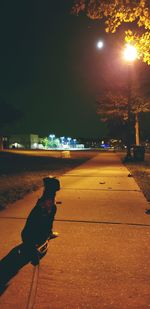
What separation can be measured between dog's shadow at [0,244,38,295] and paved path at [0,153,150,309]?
0.30ft

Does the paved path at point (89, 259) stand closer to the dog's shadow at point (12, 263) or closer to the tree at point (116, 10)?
the dog's shadow at point (12, 263)

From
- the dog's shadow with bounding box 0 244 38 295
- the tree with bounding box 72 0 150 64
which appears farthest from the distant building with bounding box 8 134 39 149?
the dog's shadow with bounding box 0 244 38 295

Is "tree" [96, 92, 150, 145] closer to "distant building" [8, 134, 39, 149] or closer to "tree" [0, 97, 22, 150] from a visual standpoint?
"tree" [0, 97, 22, 150]

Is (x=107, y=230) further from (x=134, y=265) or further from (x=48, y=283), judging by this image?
(x=48, y=283)

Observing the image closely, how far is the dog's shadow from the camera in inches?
168

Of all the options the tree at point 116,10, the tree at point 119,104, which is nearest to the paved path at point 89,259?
the tree at point 116,10

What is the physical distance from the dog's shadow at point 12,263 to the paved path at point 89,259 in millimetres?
92

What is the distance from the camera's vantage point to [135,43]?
9.80 metres

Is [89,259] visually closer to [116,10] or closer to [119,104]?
[116,10]

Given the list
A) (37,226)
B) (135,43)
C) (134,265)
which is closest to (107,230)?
(134,265)

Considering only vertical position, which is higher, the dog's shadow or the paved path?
the dog's shadow

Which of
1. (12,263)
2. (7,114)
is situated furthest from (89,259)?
(7,114)

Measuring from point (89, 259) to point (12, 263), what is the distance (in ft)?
3.56

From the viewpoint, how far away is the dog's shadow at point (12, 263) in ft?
14.0
